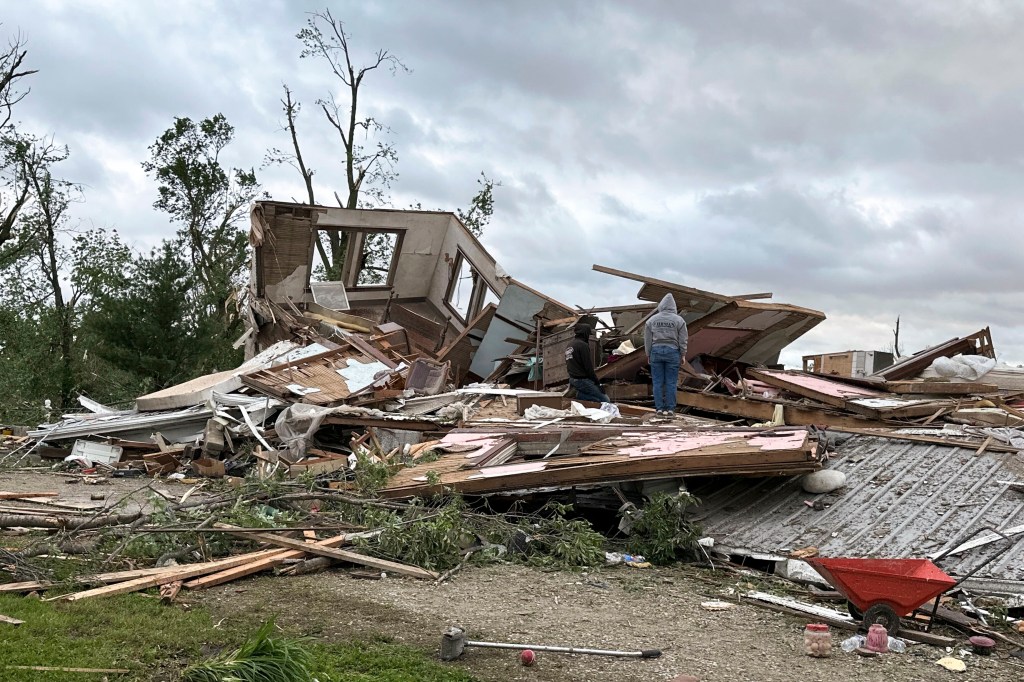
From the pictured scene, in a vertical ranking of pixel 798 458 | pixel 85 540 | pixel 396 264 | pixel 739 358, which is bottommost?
pixel 85 540

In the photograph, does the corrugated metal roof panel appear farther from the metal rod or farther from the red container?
the metal rod

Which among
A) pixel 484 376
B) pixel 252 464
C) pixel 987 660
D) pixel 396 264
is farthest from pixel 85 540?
pixel 396 264

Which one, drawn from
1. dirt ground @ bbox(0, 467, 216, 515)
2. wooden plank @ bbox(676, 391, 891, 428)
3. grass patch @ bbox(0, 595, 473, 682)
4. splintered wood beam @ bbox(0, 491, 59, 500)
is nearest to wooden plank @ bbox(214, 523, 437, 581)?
grass patch @ bbox(0, 595, 473, 682)

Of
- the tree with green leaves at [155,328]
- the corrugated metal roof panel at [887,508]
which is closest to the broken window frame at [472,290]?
the tree with green leaves at [155,328]

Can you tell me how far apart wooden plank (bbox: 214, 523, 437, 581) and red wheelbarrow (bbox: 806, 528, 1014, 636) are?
2.60 metres

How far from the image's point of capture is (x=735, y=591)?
6.42 metres

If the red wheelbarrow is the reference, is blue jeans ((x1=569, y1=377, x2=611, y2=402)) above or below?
above

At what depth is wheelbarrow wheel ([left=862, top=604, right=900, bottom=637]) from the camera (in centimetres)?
533

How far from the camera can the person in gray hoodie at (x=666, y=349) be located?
11.4m

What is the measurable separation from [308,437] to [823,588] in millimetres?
6589

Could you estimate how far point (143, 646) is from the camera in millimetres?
4785

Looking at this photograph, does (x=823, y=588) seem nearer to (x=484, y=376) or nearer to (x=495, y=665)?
(x=495, y=665)

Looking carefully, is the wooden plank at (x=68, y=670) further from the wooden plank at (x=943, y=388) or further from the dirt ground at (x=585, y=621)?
the wooden plank at (x=943, y=388)

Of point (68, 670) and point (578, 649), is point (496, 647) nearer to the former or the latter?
point (578, 649)
